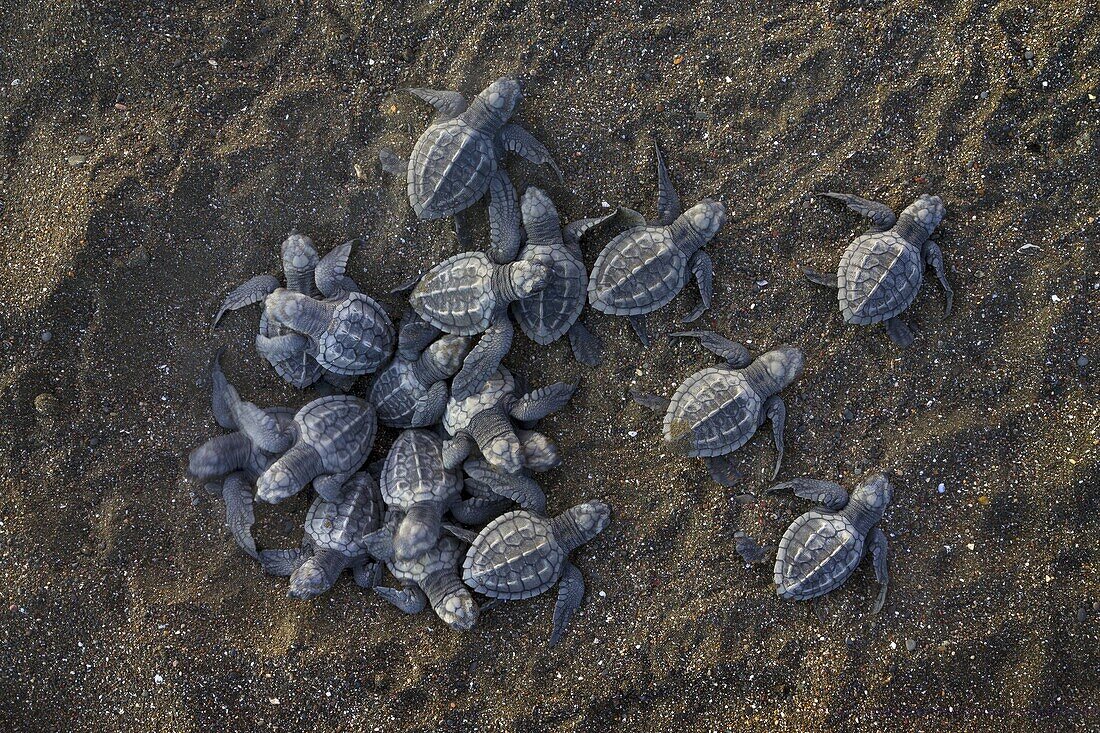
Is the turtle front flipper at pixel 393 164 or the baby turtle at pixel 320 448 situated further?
the turtle front flipper at pixel 393 164

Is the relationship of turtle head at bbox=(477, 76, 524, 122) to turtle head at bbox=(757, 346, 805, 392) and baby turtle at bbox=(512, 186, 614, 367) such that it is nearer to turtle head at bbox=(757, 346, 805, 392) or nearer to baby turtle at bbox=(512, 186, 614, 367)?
baby turtle at bbox=(512, 186, 614, 367)

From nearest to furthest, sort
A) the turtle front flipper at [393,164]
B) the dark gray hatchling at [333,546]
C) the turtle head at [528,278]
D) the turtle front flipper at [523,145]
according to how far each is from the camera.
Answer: the turtle head at [528,278] < the dark gray hatchling at [333,546] < the turtle front flipper at [523,145] < the turtle front flipper at [393,164]

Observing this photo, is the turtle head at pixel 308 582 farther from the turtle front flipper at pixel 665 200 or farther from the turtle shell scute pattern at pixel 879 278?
the turtle shell scute pattern at pixel 879 278

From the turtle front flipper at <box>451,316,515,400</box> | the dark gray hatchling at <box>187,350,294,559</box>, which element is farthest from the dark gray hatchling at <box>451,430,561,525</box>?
the dark gray hatchling at <box>187,350,294,559</box>

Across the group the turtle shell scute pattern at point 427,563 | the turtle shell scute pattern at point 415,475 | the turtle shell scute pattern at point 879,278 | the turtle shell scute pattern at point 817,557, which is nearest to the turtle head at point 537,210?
the turtle shell scute pattern at point 415,475

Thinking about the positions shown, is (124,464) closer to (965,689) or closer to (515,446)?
(515,446)

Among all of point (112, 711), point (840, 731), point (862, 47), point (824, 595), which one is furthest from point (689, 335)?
point (112, 711)

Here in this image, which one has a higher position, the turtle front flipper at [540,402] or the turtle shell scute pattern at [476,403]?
the turtle shell scute pattern at [476,403]
